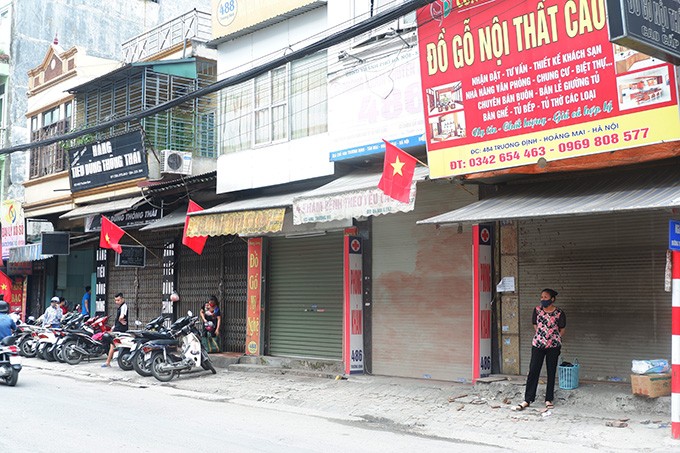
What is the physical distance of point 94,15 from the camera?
96.3 feet

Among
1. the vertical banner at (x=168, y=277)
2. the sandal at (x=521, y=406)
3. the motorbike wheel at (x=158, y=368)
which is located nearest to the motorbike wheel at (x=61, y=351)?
the vertical banner at (x=168, y=277)

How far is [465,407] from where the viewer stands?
11.0m

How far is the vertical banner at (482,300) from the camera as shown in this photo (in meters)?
12.2

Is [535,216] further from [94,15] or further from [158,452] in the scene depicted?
[94,15]

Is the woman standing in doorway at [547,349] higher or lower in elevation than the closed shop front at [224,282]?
lower

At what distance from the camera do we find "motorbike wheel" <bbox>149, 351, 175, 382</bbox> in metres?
14.7

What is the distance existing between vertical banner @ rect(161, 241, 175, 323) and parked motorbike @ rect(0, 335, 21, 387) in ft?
22.8

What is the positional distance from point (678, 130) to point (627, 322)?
3.35 meters

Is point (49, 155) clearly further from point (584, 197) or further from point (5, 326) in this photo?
point (584, 197)

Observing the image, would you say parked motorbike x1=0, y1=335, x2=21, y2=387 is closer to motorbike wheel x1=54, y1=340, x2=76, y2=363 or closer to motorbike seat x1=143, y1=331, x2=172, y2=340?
motorbike seat x1=143, y1=331, x2=172, y2=340

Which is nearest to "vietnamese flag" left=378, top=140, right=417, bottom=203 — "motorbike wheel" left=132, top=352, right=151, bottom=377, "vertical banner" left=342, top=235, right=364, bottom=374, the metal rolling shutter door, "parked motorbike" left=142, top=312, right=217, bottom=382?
the metal rolling shutter door

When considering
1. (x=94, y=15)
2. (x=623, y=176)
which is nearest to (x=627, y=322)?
(x=623, y=176)

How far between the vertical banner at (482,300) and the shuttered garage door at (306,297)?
3844 mm

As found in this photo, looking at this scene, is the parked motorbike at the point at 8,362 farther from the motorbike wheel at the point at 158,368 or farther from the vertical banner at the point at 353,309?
the vertical banner at the point at 353,309
